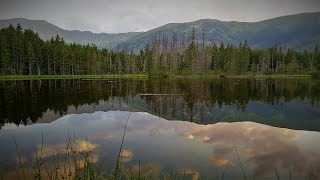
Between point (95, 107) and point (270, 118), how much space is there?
53.5ft

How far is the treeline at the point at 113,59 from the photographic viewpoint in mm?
100812

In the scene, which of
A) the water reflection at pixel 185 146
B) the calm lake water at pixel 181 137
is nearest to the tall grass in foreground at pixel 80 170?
the calm lake water at pixel 181 137

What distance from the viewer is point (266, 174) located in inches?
443

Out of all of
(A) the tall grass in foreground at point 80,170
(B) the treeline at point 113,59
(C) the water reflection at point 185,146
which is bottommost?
(C) the water reflection at point 185,146

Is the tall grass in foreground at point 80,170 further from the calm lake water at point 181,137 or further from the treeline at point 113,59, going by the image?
the treeline at point 113,59

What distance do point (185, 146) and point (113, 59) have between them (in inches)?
5578

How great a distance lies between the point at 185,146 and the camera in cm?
1523

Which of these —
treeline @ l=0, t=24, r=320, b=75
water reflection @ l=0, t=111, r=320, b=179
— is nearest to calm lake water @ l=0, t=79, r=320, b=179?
water reflection @ l=0, t=111, r=320, b=179

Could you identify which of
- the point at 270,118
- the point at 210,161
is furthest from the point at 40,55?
the point at 210,161

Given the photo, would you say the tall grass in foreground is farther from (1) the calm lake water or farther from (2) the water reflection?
(2) the water reflection

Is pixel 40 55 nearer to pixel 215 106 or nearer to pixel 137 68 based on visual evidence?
pixel 137 68

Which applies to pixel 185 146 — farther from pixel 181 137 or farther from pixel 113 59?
pixel 113 59

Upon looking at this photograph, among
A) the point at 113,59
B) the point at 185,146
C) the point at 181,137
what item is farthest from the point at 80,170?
the point at 113,59

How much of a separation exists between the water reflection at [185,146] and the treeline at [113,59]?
84061mm
